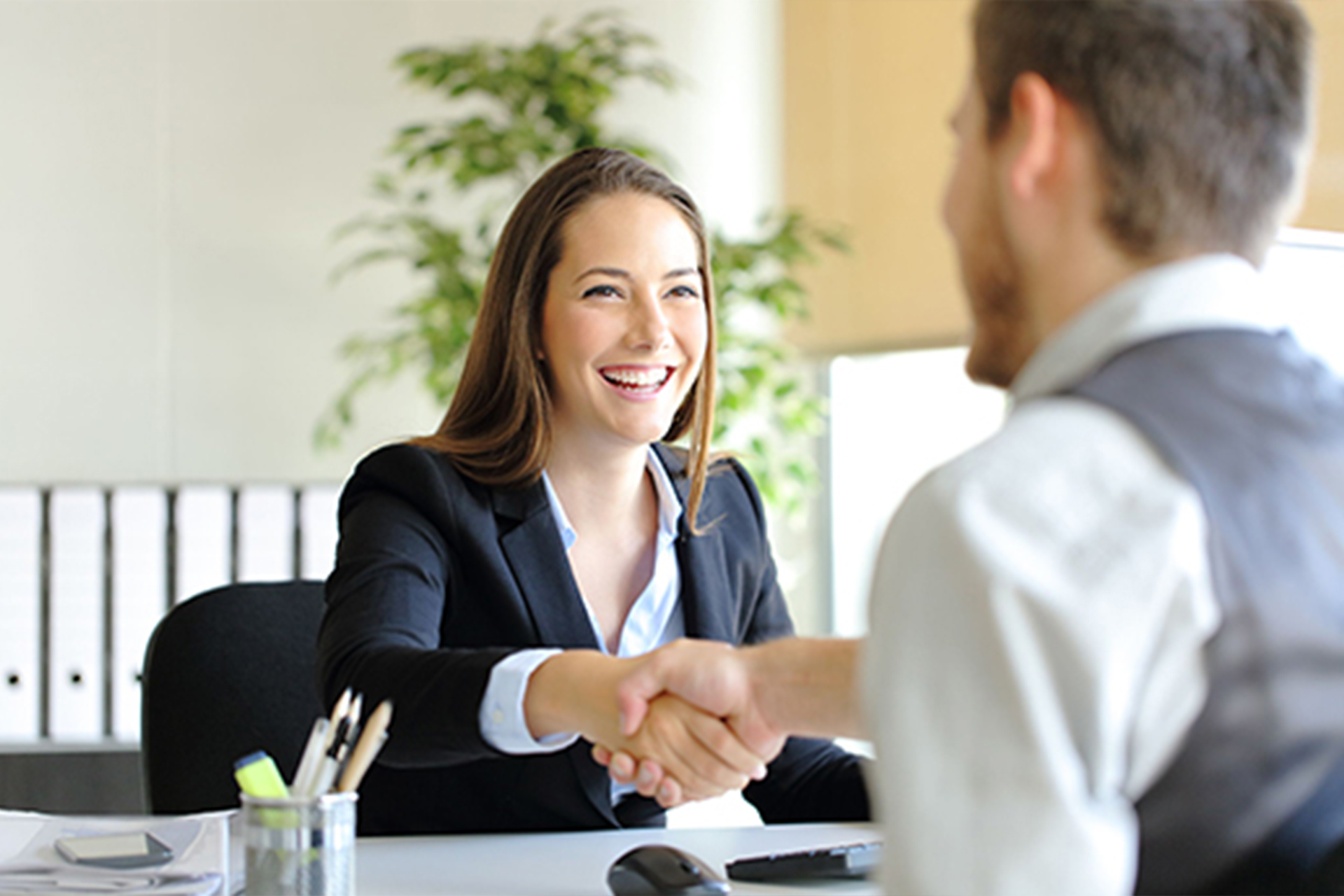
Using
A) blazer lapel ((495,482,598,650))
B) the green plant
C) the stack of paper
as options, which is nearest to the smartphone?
the stack of paper

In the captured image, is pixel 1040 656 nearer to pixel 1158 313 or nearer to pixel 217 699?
pixel 1158 313

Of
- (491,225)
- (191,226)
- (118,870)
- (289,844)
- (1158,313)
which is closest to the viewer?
(1158,313)

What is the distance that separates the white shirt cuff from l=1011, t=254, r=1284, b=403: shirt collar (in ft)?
2.29

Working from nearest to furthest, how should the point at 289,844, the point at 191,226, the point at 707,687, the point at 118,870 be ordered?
the point at 289,844, the point at 118,870, the point at 707,687, the point at 191,226

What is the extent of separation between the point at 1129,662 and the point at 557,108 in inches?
112

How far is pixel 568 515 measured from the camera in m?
1.78

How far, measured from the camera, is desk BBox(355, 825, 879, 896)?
123 centimetres

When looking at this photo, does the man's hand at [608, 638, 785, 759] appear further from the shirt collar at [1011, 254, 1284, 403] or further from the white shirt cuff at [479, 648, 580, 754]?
the shirt collar at [1011, 254, 1284, 403]

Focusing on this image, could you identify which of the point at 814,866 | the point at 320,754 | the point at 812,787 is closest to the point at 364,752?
the point at 320,754

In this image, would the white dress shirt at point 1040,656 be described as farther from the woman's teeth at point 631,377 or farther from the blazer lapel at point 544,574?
the woman's teeth at point 631,377

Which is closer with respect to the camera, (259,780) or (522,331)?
(259,780)

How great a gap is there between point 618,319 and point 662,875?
2.51 ft

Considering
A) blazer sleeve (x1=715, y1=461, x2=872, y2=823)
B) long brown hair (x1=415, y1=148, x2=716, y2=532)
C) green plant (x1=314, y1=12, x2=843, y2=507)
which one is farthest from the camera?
green plant (x1=314, y1=12, x2=843, y2=507)

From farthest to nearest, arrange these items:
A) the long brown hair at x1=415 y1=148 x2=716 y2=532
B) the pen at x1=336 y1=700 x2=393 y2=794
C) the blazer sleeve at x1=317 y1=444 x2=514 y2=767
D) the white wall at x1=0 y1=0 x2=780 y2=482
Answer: the white wall at x1=0 y1=0 x2=780 y2=482, the long brown hair at x1=415 y1=148 x2=716 y2=532, the blazer sleeve at x1=317 y1=444 x2=514 y2=767, the pen at x1=336 y1=700 x2=393 y2=794
